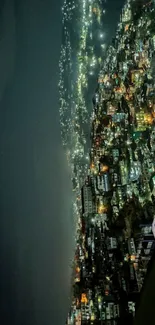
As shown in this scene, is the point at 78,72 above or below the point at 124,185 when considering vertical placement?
above

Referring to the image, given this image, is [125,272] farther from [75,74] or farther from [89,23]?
[75,74]

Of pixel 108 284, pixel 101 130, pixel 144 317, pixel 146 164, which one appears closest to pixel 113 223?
pixel 108 284

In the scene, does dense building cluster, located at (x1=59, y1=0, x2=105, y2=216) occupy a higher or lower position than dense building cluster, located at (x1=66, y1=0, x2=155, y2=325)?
higher

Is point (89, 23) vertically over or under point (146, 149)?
over

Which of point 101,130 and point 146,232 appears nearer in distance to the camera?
point 146,232

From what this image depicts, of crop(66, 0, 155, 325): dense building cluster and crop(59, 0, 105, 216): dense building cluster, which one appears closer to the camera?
crop(66, 0, 155, 325): dense building cluster

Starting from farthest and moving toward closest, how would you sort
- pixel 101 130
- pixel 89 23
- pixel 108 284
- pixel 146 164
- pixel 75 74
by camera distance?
pixel 75 74, pixel 89 23, pixel 101 130, pixel 108 284, pixel 146 164

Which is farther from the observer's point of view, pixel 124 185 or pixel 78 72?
pixel 78 72

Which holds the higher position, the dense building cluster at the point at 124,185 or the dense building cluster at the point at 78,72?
the dense building cluster at the point at 78,72
